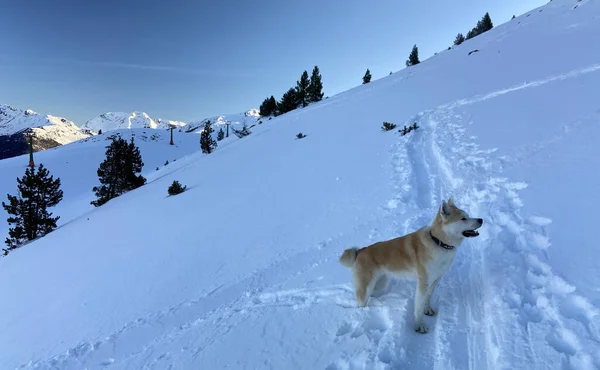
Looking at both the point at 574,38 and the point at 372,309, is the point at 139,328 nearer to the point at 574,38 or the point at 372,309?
the point at 372,309

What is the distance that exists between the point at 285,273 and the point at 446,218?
3.36 m

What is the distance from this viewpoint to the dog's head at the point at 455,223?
11.0 feet

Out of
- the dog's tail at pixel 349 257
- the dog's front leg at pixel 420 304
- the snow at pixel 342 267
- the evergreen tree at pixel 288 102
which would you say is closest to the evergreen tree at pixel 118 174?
the snow at pixel 342 267

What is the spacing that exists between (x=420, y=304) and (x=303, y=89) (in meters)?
41.4

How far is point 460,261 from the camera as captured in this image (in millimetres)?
4609

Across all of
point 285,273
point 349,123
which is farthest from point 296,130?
point 285,273

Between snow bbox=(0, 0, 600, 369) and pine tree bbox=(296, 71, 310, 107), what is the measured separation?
28.8m

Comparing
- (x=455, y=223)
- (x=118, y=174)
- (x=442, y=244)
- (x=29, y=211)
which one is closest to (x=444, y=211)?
(x=455, y=223)

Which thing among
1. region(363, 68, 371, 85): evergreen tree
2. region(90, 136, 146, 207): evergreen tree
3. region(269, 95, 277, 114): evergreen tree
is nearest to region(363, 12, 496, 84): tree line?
region(363, 68, 371, 85): evergreen tree

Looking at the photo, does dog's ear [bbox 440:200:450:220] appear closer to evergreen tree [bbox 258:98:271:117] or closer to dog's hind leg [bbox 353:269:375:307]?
dog's hind leg [bbox 353:269:375:307]

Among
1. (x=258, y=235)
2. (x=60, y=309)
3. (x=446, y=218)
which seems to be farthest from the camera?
(x=258, y=235)

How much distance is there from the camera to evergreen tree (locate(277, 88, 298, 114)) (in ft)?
137

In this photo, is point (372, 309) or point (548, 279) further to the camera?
point (372, 309)

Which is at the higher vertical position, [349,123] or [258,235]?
[349,123]
